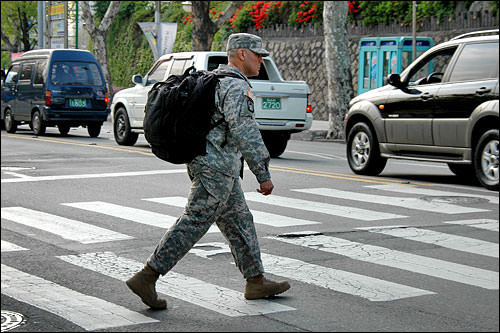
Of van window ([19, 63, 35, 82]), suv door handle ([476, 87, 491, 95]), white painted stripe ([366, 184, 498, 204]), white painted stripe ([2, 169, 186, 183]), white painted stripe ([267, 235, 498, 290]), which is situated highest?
van window ([19, 63, 35, 82])

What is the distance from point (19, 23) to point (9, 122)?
2864 cm

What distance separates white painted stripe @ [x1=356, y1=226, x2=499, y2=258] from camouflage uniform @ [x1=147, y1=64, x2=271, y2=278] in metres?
2.69

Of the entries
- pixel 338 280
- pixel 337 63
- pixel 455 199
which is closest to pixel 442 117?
pixel 455 199

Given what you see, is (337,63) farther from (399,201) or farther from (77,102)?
(399,201)

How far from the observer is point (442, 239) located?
8.66 m

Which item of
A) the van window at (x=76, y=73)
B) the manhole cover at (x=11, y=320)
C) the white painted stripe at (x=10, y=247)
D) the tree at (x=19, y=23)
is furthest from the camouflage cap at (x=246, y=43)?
the tree at (x=19, y=23)

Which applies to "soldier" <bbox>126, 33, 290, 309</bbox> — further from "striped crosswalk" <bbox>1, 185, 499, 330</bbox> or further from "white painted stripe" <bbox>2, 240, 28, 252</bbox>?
"white painted stripe" <bbox>2, 240, 28, 252</bbox>

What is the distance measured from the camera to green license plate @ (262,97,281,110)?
1752 centimetres

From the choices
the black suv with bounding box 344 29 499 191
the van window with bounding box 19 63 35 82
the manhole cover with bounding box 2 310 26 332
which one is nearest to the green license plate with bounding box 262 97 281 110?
the black suv with bounding box 344 29 499 191

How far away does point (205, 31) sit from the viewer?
30.6 m

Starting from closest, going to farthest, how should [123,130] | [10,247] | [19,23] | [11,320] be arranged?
[11,320]
[10,247]
[123,130]
[19,23]

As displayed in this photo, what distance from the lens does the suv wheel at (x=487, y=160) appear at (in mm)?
12312

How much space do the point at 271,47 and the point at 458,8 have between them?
853cm

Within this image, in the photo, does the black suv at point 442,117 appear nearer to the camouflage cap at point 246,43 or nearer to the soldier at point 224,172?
the camouflage cap at point 246,43
